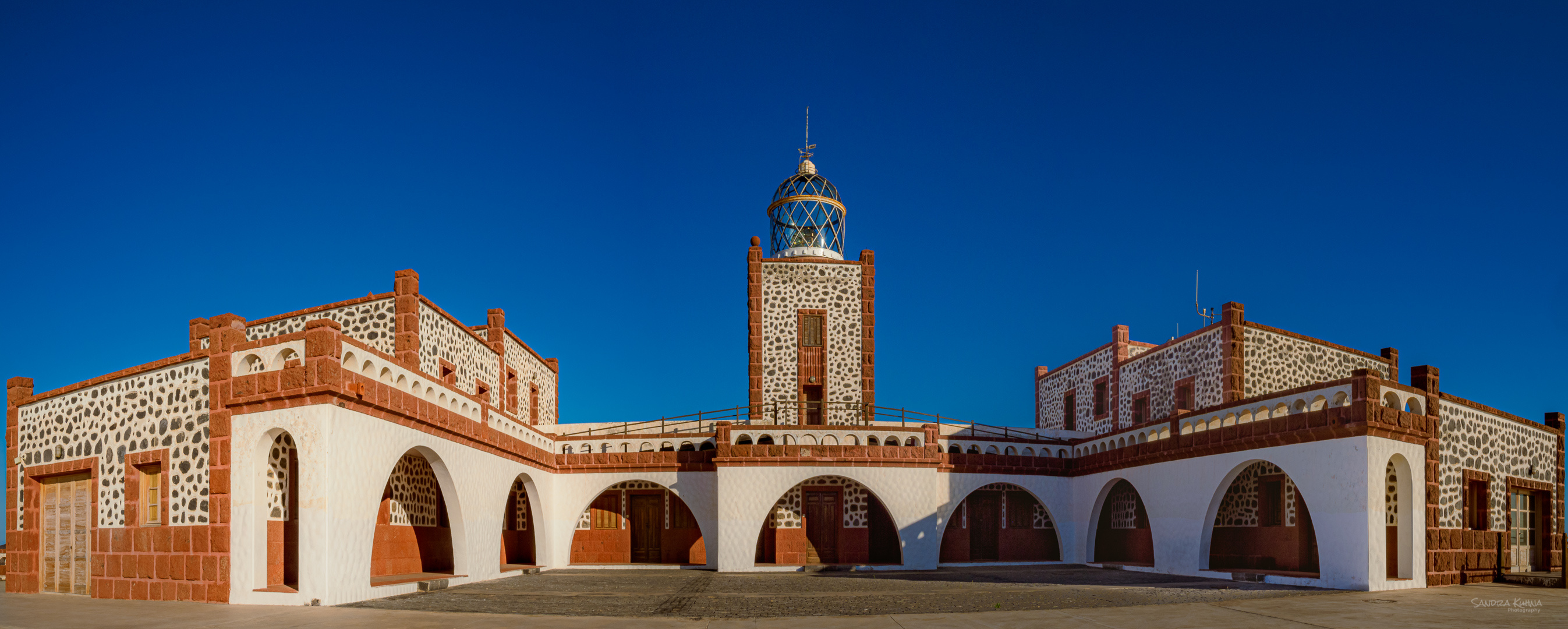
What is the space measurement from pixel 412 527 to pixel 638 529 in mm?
6791

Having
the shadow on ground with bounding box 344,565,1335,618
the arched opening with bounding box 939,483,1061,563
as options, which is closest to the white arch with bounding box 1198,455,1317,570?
the shadow on ground with bounding box 344,565,1335,618

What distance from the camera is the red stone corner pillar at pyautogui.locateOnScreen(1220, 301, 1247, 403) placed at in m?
22.6

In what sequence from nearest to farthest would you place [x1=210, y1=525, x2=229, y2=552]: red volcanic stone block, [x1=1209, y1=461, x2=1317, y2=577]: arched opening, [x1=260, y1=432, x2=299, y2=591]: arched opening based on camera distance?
[x1=210, y1=525, x2=229, y2=552]: red volcanic stone block, [x1=260, y1=432, x2=299, y2=591]: arched opening, [x1=1209, y1=461, x2=1317, y2=577]: arched opening

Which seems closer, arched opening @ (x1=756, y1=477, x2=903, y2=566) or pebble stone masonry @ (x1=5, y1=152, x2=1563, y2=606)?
pebble stone masonry @ (x1=5, y1=152, x2=1563, y2=606)

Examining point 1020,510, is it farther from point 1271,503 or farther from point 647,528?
point 647,528

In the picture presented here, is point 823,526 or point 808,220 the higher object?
point 808,220

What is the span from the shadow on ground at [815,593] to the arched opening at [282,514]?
131 centimetres

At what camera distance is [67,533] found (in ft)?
52.7

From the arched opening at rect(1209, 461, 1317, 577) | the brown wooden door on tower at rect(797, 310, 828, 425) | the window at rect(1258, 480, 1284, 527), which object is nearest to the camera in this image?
the arched opening at rect(1209, 461, 1317, 577)

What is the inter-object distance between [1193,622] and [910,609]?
3.43m

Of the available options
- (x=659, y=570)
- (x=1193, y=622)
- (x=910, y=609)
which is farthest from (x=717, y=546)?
(x=1193, y=622)

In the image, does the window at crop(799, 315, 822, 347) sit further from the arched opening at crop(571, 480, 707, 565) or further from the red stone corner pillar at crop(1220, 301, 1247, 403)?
the red stone corner pillar at crop(1220, 301, 1247, 403)

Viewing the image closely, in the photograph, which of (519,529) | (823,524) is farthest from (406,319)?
(823,524)

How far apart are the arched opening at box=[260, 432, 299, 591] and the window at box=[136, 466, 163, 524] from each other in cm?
186
